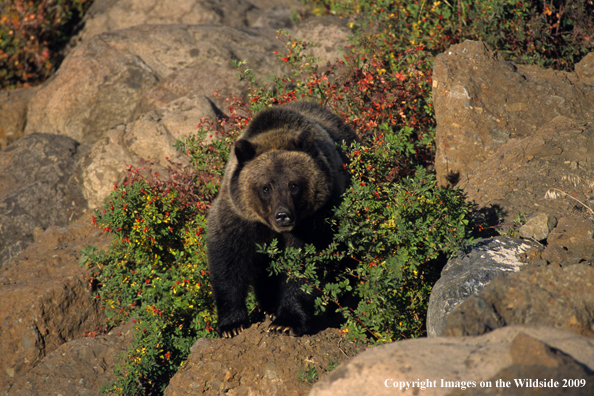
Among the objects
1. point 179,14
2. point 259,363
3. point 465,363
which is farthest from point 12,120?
point 465,363

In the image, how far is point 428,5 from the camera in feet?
22.5

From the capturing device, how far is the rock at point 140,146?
676 centimetres

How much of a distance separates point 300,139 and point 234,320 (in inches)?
66.3

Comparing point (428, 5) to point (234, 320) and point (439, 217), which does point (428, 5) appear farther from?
point (234, 320)

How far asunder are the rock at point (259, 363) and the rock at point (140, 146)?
10.4ft

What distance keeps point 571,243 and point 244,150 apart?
8.85 feet

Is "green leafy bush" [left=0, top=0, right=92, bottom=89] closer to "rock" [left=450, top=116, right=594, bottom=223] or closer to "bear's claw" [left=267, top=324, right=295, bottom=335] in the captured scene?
"bear's claw" [left=267, top=324, right=295, bottom=335]

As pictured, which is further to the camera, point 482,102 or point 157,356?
point 482,102

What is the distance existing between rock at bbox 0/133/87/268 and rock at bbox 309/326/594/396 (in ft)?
19.0

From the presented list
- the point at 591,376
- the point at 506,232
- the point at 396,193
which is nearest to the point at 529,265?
the point at 506,232

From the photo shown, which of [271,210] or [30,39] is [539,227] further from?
[30,39]

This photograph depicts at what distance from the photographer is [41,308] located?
209 inches

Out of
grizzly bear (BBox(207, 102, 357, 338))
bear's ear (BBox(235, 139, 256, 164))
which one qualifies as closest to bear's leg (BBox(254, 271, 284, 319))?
grizzly bear (BBox(207, 102, 357, 338))

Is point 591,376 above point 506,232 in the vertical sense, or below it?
above
